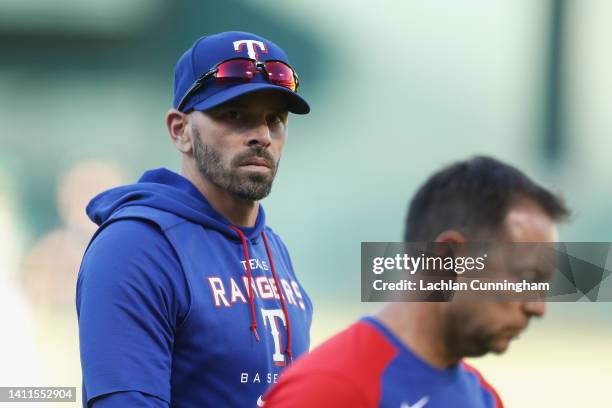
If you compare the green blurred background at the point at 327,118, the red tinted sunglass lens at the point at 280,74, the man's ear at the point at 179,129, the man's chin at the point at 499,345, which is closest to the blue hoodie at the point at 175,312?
the man's ear at the point at 179,129

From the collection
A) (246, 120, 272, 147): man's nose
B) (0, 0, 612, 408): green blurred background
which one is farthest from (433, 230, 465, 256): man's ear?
(0, 0, 612, 408): green blurred background

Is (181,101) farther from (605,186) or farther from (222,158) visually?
(605,186)

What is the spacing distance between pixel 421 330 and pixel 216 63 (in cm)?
113

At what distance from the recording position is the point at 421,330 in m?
1.72

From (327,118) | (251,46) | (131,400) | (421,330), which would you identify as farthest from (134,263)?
(327,118)

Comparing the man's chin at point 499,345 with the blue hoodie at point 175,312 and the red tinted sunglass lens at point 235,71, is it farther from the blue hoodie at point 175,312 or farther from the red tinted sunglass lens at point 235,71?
the red tinted sunglass lens at point 235,71

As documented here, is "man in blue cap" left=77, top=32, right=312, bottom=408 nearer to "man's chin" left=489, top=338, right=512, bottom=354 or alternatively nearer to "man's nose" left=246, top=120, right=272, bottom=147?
"man's nose" left=246, top=120, right=272, bottom=147

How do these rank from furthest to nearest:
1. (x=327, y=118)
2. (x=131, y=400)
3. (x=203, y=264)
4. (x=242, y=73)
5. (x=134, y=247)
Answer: (x=327, y=118), (x=242, y=73), (x=203, y=264), (x=134, y=247), (x=131, y=400)

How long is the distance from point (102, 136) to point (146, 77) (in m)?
0.50

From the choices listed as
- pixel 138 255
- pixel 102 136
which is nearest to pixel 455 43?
pixel 102 136

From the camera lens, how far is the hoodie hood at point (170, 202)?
2.51m

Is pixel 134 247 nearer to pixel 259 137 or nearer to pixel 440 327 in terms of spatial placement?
pixel 259 137

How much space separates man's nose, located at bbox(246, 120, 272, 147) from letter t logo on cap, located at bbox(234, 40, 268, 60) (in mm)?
199

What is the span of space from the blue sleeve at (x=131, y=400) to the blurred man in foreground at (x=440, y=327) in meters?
0.62
